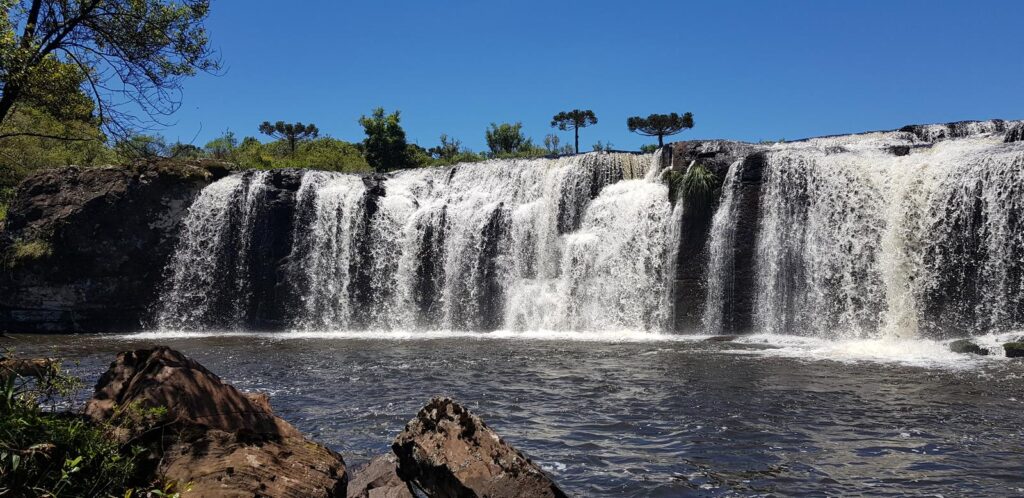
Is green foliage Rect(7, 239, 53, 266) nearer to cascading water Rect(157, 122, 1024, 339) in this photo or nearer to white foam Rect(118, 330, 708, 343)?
cascading water Rect(157, 122, 1024, 339)

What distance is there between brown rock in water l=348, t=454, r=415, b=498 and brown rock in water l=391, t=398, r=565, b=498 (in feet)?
0.63

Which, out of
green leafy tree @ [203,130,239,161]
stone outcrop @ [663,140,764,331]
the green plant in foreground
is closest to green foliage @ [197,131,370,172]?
green leafy tree @ [203,130,239,161]

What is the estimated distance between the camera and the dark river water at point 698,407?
6.52m

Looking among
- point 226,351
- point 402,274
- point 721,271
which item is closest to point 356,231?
point 402,274

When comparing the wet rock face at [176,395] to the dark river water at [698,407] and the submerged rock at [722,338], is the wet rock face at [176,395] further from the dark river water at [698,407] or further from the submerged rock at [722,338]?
the submerged rock at [722,338]

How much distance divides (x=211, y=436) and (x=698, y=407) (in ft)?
21.0

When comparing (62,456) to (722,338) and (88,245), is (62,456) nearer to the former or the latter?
(722,338)

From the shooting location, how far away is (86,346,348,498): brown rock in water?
4574mm

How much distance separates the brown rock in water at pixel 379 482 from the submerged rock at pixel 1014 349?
41.0ft

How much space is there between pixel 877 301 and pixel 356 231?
1646 centimetres

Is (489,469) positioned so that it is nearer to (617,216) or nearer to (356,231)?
(617,216)

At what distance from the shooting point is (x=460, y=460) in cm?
502

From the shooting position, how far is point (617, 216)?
22.2 meters

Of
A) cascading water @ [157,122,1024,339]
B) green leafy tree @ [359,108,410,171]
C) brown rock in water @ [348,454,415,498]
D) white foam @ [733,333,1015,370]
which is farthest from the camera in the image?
green leafy tree @ [359,108,410,171]
